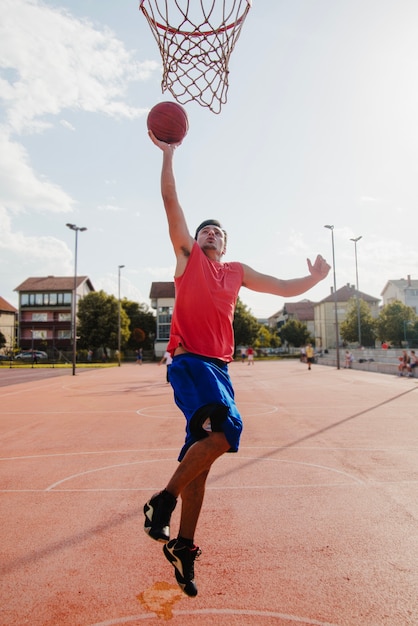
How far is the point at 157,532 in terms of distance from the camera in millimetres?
2955

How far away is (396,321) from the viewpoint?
2341 inches

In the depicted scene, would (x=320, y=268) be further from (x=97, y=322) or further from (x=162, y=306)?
(x=162, y=306)

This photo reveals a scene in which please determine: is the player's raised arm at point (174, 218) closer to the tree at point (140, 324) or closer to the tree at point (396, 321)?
the tree at point (396, 321)

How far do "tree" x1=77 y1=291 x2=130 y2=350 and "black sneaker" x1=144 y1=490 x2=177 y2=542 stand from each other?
66.3m

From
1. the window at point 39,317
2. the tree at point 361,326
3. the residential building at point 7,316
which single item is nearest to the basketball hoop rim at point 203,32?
the tree at point 361,326

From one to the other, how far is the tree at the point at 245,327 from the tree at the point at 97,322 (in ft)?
63.0

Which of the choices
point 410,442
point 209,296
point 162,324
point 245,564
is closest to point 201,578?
point 245,564

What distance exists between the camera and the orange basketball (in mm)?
4008

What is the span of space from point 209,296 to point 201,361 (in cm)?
46

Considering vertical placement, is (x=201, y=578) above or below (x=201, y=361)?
below

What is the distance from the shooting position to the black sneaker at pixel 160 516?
296cm

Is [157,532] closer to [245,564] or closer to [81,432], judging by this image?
[245,564]

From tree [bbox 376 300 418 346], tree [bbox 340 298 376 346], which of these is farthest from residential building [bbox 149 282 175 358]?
tree [bbox 376 300 418 346]

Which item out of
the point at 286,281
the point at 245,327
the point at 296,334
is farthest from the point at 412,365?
the point at 296,334
